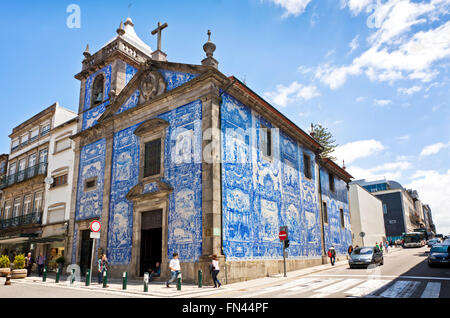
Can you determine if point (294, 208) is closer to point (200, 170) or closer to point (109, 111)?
point (200, 170)

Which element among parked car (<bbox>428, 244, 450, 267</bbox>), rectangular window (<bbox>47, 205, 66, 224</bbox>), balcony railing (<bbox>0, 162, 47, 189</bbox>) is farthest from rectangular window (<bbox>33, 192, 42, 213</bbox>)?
parked car (<bbox>428, 244, 450, 267</bbox>)

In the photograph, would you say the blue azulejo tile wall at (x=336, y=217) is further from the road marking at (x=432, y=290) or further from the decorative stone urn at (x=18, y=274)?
the decorative stone urn at (x=18, y=274)

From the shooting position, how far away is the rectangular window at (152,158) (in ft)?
52.2

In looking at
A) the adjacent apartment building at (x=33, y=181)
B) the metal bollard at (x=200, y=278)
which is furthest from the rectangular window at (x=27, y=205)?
the metal bollard at (x=200, y=278)

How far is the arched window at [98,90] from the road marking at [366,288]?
59.0 ft

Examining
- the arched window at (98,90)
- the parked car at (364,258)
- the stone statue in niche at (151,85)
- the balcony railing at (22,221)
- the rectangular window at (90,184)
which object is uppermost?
the arched window at (98,90)

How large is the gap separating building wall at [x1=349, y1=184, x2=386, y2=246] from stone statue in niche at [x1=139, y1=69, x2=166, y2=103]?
24.9 meters

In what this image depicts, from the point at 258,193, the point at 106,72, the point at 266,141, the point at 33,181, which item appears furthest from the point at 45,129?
the point at 258,193

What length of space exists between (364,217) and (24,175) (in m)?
33.7

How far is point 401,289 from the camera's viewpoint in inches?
364

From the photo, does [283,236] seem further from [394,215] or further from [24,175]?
[394,215]

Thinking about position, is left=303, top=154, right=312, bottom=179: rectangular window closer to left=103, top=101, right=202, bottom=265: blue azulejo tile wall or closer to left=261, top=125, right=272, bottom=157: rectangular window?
left=261, top=125, right=272, bottom=157: rectangular window

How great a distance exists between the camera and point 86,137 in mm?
20672
